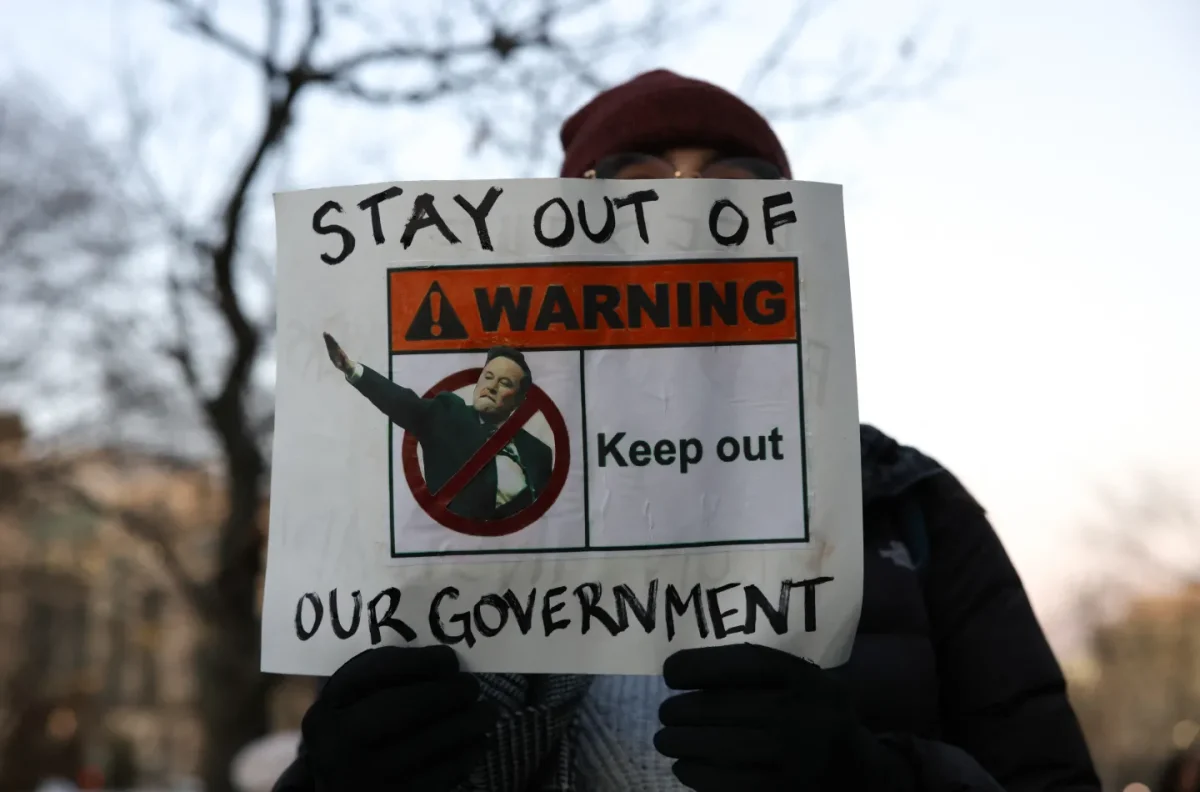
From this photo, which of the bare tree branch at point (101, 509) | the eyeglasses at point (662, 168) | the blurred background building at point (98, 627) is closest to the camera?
the eyeglasses at point (662, 168)

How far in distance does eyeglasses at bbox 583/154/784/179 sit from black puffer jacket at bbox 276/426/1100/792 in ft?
1.35

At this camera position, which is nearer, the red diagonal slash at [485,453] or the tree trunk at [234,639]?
the red diagonal slash at [485,453]

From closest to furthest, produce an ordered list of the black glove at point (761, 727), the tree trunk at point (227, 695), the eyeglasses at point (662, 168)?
the black glove at point (761, 727) < the eyeglasses at point (662, 168) < the tree trunk at point (227, 695)

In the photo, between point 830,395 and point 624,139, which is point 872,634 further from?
point 624,139

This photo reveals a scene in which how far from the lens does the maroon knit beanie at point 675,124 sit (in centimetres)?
125

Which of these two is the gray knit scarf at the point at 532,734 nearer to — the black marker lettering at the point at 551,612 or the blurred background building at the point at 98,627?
the black marker lettering at the point at 551,612

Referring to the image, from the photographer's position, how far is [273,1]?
4.41m

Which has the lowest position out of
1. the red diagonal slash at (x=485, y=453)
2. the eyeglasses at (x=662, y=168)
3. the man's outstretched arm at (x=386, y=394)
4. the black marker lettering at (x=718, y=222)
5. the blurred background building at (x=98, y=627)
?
the blurred background building at (x=98, y=627)

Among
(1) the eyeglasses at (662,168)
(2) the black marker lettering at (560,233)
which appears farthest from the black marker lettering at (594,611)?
(1) the eyeglasses at (662,168)

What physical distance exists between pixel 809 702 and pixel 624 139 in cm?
73

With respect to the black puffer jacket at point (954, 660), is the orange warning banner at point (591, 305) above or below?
above

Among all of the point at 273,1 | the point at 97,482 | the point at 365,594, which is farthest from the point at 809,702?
the point at 97,482

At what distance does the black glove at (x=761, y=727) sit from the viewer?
2.85 feet

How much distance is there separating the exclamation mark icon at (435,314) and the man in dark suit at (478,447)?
62mm
